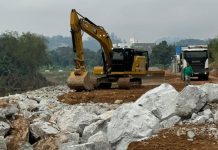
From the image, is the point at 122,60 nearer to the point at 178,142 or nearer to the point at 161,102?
the point at 161,102

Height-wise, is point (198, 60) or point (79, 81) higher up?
point (198, 60)

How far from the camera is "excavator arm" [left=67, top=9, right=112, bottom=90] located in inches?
1054

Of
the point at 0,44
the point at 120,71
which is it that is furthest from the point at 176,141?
the point at 0,44

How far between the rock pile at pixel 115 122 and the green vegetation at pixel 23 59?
85549 mm

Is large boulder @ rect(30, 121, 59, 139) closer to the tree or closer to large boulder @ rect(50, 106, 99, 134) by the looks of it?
large boulder @ rect(50, 106, 99, 134)

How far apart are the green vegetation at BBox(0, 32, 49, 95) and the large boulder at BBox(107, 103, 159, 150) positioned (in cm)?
8825

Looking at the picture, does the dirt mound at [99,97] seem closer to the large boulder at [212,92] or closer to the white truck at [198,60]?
the large boulder at [212,92]

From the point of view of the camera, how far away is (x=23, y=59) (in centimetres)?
10394

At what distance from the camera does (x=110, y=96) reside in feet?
79.9

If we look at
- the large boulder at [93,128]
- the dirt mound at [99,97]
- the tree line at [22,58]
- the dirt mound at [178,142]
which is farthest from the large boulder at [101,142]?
the tree line at [22,58]

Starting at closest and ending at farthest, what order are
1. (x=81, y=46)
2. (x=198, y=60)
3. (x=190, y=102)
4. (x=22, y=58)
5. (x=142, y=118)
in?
(x=142, y=118)
(x=190, y=102)
(x=81, y=46)
(x=198, y=60)
(x=22, y=58)

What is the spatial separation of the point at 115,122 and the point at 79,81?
14.7 m

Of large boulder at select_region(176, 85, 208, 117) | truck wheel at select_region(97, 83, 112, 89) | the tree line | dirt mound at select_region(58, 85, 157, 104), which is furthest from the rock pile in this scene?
the tree line

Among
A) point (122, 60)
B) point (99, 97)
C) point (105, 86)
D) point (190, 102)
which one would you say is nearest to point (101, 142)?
point (190, 102)
